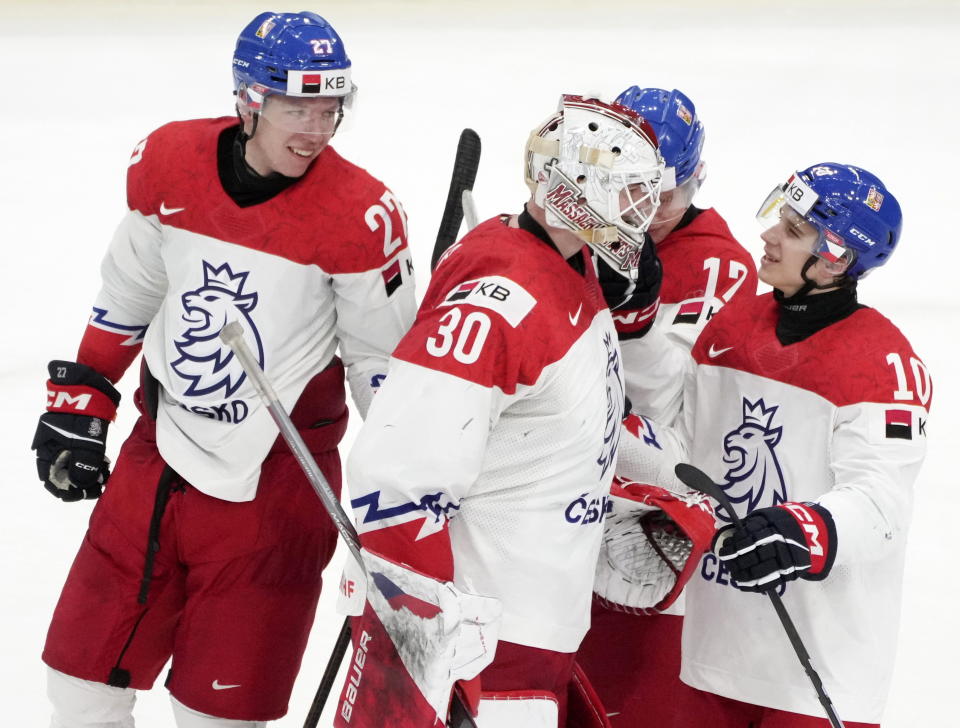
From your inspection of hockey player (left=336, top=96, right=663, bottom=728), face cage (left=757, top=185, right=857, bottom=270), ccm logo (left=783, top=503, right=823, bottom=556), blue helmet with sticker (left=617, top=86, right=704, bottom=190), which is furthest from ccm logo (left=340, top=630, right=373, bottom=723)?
blue helmet with sticker (left=617, top=86, right=704, bottom=190)

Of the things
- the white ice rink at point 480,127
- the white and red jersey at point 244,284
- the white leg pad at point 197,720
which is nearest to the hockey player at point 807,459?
the white and red jersey at point 244,284

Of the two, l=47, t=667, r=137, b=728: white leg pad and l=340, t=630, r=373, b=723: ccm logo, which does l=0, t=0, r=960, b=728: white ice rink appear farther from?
l=340, t=630, r=373, b=723: ccm logo

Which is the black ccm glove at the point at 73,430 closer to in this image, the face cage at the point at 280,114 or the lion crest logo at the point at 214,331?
the lion crest logo at the point at 214,331

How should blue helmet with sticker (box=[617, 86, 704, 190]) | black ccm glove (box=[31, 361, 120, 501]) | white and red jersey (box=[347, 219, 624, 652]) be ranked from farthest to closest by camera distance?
1. blue helmet with sticker (box=[617, 86, 704, 190])
2. black ccm glove (box=[31, 361, 120, 501])
3. white and red jersey (box=[347, 219, 624, 652])

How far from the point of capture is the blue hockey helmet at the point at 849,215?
207 centimetres

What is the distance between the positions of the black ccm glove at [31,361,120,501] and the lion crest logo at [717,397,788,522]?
3.50 ft

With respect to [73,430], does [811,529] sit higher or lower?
higher

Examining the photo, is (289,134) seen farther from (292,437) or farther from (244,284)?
(292,437)

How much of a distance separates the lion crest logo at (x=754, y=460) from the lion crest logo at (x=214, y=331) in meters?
0.78

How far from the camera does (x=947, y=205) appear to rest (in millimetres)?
6359

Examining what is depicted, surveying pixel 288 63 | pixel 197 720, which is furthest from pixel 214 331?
pixel 197 720

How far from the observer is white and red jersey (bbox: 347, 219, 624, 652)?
1.71 meters

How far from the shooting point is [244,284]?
6.98 feet

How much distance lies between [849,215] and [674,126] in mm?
510
